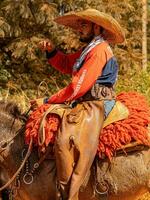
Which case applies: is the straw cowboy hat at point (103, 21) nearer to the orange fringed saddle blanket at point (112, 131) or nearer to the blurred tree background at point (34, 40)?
the orange fringed saddle blanket at point (112, 131)

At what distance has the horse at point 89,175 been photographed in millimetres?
4660

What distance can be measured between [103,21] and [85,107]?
0.80 m

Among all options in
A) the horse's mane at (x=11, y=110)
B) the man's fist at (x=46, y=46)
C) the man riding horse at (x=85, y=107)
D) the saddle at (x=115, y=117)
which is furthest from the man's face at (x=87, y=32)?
the horse's mane at (x=11, y=110)

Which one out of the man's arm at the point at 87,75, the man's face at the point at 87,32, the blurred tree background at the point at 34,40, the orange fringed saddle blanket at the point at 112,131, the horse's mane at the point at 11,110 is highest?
the man's face at the point at 87,32

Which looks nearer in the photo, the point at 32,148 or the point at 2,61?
the point at 32,148

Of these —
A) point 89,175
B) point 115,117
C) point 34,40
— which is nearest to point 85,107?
point 115,117

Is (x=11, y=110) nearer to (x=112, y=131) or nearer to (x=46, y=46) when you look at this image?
(x=46, y=46)

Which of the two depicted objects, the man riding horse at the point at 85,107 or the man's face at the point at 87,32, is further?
the man's face at the point at 87,32

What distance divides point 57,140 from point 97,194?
2.14 ft

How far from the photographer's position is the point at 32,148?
4781mm

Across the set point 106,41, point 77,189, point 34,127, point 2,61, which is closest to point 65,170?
point 77,189

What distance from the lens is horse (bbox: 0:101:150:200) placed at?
466 centimetres

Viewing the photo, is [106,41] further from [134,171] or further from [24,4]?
[24,4]

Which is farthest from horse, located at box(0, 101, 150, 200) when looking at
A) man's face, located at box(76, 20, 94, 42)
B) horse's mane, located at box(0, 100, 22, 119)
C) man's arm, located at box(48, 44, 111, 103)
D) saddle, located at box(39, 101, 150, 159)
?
man's face, located at box(76, 20, 94, 42)
